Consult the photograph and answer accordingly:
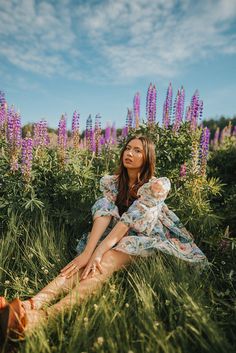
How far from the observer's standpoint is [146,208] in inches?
127

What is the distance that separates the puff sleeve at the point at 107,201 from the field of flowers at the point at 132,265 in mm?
548

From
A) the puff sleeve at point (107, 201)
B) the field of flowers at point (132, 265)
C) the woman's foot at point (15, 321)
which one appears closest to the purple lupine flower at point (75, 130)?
the field of flowers at point (132, 265)

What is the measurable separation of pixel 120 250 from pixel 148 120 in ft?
7.85

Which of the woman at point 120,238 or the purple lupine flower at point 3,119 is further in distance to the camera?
the purple lupine flower at point 3,119

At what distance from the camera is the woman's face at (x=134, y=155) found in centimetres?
364

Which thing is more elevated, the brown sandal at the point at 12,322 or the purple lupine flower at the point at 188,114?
the purple lupine flower at the point at 188,114

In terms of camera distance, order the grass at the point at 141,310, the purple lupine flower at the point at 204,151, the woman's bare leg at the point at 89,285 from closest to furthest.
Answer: the grass at the point at 141,310, the woman's bare leg at the point at 89,285, the purple lupine flower at the point at 204,151

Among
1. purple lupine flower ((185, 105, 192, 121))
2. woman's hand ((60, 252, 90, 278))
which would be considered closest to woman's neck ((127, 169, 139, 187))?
woman's hand ((60, 252, 90, 278))

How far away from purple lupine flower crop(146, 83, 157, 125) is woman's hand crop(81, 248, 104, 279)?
7.95 ft

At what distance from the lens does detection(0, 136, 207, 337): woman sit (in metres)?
2.57

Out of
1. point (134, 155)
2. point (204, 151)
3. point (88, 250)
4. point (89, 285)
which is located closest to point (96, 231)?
point (88, 250)

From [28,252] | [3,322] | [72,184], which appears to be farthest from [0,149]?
Answer: [3,322]

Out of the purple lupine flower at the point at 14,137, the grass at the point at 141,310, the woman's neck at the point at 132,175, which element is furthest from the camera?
the purple lupine flower at the point at 14,137

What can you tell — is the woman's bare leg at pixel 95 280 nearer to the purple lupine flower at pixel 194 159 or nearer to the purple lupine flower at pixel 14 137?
the purple lupine flower at pixel 14 137
